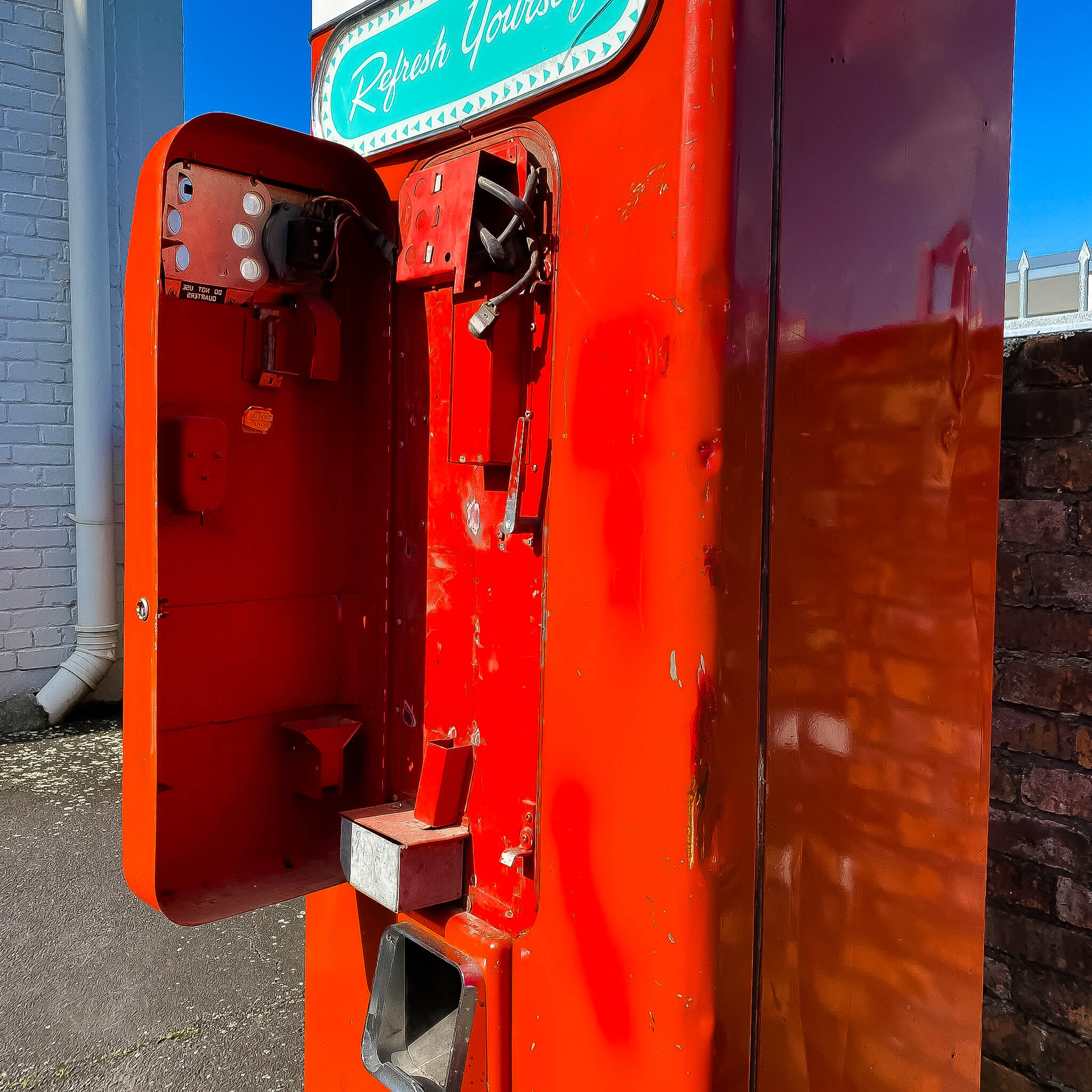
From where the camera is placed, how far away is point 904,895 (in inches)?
60.9

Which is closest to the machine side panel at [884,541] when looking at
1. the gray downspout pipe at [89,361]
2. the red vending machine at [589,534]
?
the red vending machine at [589,534]

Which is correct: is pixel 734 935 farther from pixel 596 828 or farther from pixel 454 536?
pixel 454 536

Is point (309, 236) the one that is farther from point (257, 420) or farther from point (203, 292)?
point (257, 420)

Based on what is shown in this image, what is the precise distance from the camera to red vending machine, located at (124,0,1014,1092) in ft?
4.11

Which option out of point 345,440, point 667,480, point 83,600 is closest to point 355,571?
point 345,440

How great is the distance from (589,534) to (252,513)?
762 mm

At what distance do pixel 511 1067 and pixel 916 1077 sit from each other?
0.67 metres

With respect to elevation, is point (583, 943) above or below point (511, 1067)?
above

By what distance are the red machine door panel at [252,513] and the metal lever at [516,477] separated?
44cm

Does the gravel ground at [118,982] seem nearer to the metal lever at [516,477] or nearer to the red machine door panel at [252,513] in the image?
the red machine door panel at [252,513]

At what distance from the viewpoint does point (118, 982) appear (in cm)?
297

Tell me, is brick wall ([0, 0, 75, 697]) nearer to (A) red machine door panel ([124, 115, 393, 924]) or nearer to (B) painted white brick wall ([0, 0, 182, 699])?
(B) painted white brick wall ([0, 0, 182, 699])

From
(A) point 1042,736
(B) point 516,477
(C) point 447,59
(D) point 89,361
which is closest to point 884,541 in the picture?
(B) point 516,477

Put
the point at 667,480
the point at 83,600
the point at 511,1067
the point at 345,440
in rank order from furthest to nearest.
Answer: the point at 83,600, the point at 345,440, the point at 511,1067, the point at 667,480
